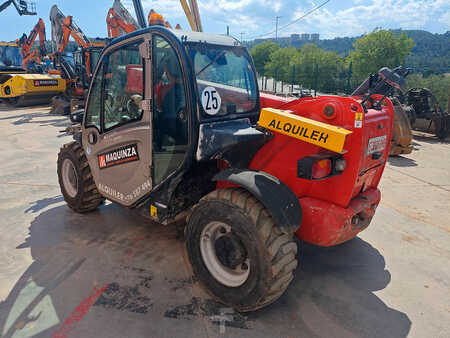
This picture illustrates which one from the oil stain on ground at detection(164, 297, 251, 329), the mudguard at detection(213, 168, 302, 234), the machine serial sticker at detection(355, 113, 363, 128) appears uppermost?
the machine serial sticker at detection(355, 113, 363, 128)

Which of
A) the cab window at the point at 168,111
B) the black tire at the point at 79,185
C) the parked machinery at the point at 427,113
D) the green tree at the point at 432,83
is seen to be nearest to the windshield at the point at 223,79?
the cab window at the point at 168,111

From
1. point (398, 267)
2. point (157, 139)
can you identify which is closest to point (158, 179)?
point (157, 139)

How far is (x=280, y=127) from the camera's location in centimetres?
274

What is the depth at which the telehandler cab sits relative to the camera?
2.56 meters

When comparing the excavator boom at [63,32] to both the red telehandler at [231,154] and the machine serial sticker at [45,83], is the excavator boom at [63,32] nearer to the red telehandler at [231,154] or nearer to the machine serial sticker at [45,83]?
the machine serial sticker at [45,83]

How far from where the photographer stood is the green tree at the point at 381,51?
2397cm

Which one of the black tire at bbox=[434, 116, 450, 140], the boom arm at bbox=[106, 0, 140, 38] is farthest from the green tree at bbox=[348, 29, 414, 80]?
the boom arm at bbox=[106, 0, 140, 38]

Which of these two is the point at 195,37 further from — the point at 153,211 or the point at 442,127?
the point at 442,127

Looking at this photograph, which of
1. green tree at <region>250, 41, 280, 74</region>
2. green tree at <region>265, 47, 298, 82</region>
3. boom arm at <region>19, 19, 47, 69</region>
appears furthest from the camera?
green tree at <region>250, 41, 280, 74</region>

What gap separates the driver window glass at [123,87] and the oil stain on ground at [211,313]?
1772 millimetres

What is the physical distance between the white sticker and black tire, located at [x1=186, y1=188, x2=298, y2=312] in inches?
30.4

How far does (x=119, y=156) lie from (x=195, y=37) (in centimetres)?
143

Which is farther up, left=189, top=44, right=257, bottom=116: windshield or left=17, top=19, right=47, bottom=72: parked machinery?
left=17, top=19, right=47, bottom=72: parked machinery

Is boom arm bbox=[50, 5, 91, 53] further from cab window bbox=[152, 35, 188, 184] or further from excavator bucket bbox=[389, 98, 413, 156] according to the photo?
cab window bbox=[152, 35, 188, 184]
